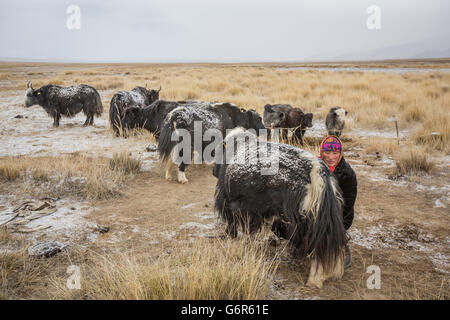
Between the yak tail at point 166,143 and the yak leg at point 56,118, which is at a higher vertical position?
the yak leg at point 56,118

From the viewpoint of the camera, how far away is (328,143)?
3037mm

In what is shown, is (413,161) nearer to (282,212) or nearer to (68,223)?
→ (282,212)

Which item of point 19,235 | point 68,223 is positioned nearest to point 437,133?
point 68,223

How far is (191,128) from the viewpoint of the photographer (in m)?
5.92

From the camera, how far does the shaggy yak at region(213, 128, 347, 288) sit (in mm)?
2723

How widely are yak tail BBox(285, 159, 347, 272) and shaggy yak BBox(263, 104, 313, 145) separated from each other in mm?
5496

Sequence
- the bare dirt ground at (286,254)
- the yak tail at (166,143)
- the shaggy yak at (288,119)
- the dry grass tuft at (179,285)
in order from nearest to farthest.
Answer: the dry grass tuft at (179,285), the bare dirt ground at (286,254), the yak tail at (166,143), the shaggy yak at (288,119)

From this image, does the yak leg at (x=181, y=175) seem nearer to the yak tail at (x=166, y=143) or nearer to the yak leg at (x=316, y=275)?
the yak tail at (x=166, y=143)

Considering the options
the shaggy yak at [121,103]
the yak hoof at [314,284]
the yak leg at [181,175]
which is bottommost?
the yak hoof at [314,284]

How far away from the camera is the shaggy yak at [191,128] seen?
5820mm

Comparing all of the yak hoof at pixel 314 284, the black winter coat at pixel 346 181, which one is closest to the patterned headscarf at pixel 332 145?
the black winter coat at pixel 346 181

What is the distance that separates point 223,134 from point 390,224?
137 inches

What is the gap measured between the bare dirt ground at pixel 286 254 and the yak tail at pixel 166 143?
555mm

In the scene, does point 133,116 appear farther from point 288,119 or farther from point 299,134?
point 299,134
